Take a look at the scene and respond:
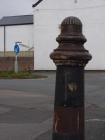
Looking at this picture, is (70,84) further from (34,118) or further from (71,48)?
(34,118)

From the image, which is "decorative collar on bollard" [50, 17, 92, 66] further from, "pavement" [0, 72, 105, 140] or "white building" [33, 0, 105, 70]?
"white building" [33, 0, 105, 70]

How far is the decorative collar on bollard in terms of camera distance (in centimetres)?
330

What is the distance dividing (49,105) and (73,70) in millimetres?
12926

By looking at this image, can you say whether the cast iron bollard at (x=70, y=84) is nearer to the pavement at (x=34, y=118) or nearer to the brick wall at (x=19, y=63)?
the pavement at (x=34, y=118)

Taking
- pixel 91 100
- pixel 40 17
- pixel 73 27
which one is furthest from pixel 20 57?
pixel 73 27

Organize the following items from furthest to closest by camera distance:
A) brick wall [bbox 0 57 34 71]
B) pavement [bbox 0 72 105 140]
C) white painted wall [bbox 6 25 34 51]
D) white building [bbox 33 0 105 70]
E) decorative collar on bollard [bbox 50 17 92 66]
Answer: white painted wall [bbox 6 25 34 51] < brick wall [bbox 0 57 34 71] < white building [bbox 33 0 105 70] < pavement [bbox 0 72 105 140] < decorative collar on bollard [bbox 50 17 92 66]

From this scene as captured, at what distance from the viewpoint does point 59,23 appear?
53562 millimetres

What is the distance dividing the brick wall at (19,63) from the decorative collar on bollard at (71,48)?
173 feet

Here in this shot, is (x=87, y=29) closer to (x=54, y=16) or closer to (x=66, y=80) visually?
(x=54, y=16)

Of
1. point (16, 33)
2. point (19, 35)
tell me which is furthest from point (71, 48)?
point (16, 33)

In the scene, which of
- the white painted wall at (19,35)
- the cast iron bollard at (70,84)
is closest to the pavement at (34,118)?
the cast iron bollard at (70,84)

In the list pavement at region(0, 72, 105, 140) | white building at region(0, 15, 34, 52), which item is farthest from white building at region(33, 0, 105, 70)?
A: pavement at region(0, 72, 105, 140)

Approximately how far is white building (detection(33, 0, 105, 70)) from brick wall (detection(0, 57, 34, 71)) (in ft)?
3.81

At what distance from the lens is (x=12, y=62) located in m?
58.8
